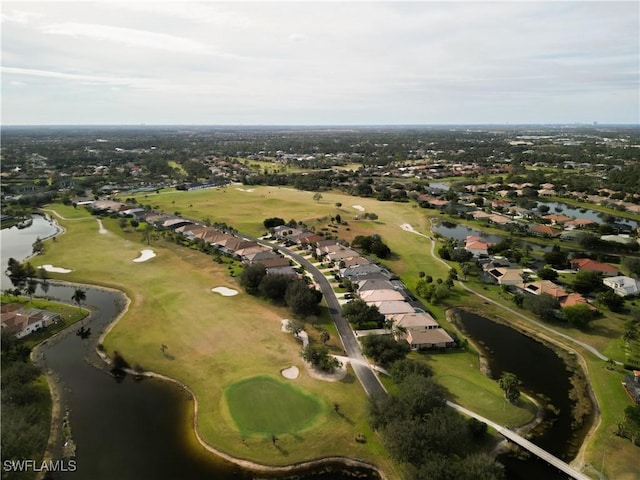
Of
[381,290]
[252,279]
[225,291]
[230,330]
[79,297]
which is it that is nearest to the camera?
[230,330]

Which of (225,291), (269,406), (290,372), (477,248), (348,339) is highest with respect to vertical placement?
(477,248)

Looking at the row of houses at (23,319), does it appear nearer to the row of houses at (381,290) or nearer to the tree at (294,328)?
the tree at (294,328)

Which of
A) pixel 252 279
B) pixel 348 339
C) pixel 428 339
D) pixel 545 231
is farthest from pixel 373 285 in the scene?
pixel 545 231

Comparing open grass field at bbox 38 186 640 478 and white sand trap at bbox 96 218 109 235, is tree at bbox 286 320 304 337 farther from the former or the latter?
white sand trap at bbox 96 218 109 235

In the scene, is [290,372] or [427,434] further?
[290,372]

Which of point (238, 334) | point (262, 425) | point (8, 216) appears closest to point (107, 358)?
point (238, 334)

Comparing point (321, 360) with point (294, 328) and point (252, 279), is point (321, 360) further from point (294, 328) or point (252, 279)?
point (252, 279)

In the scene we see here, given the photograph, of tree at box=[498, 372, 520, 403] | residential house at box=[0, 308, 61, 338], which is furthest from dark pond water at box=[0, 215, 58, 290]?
tree at box=[498, 372, 520, 403]

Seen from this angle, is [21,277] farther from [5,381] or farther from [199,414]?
[199,414]
